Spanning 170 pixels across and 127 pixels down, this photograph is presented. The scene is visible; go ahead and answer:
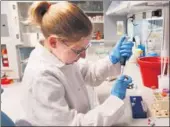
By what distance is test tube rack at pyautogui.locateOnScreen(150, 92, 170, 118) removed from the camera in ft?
1.87

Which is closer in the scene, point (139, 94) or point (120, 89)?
point (120, 89)

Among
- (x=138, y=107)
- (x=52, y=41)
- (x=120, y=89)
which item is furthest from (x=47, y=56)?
(x=138, y=107)

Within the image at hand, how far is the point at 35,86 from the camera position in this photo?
58 cm

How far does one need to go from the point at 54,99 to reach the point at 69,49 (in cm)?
17

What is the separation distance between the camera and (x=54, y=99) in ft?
1.89

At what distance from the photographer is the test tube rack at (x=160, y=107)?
57 centimetres

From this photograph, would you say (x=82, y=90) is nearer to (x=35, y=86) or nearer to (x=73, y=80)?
(x=73, y=80)

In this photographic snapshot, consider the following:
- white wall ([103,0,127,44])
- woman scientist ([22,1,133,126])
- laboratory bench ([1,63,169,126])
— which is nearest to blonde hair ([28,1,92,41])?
woman scientist ([22,1,133,126])

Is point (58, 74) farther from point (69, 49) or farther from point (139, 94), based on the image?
point (139, 94)

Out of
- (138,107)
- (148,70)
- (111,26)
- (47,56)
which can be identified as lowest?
(138,107)

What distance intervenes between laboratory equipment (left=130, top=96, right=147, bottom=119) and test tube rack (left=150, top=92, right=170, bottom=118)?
0.10ft

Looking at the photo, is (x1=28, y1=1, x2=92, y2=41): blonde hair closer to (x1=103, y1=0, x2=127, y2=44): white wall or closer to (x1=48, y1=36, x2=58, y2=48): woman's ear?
(x1=48, y1=36, x2=58, y2=48): woman's ear

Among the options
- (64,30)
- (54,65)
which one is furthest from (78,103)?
(64,30)

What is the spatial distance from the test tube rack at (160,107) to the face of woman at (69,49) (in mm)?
302
